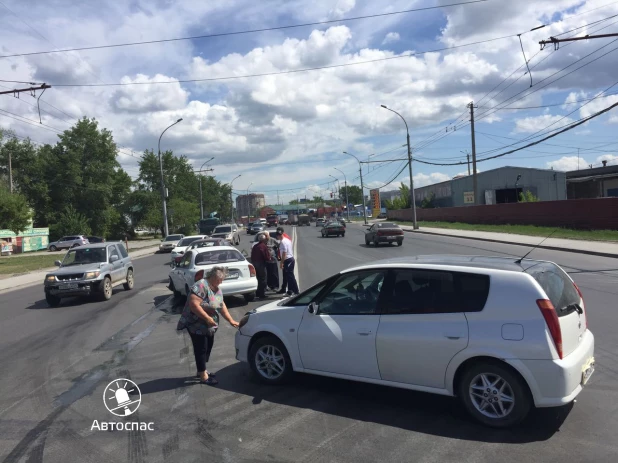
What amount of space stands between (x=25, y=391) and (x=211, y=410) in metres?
2.56

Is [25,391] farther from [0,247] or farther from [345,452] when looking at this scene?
[0,247]

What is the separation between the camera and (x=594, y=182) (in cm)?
5847

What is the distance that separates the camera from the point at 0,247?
158 feet

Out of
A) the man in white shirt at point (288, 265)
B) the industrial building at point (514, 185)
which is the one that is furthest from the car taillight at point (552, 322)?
the industrial building at point (514, 185)

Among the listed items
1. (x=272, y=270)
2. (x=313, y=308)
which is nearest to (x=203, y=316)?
(x=313, y=308)

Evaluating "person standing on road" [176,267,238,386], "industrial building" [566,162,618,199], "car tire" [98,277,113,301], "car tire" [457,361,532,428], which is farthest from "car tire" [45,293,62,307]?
"industrial building" [566,162,618,199]

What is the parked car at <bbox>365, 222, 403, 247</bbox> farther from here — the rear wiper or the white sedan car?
the rear wiper

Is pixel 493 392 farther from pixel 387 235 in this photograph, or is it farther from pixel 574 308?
pixel 387 235

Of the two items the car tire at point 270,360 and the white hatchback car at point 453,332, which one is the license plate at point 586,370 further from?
the car tire at point 270,360

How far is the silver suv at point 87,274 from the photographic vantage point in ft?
44.5

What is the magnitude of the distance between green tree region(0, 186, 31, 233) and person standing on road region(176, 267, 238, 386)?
31876 millimetres

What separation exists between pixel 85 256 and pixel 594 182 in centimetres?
5815

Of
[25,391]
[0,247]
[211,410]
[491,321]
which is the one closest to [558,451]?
[491,321]

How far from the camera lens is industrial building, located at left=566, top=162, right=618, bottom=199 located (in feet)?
173
